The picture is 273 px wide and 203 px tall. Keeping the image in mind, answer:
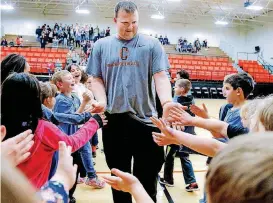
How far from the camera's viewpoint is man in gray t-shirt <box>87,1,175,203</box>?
2361 mm

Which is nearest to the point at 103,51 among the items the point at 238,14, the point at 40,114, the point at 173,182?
the point at 40,114

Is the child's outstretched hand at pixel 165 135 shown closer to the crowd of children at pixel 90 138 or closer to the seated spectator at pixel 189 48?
the crowd of children at pixel 90 138

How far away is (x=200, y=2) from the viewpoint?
22.1m

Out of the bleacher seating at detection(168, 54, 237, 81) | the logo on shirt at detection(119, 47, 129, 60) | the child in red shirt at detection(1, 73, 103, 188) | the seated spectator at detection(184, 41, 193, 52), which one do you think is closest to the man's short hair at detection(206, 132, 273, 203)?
the child in red shirt at detection(1, 73, 103, 188)

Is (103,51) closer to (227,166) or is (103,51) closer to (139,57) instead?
(139,57)

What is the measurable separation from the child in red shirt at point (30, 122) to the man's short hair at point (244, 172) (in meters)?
1.33

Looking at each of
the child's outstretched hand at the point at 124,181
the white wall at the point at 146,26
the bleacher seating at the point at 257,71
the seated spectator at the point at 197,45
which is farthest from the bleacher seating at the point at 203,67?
the child's outstretched hand at the point at 124,181

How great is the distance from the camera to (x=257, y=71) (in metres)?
20.1

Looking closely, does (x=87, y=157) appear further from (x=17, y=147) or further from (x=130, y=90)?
(x=17, y=147)

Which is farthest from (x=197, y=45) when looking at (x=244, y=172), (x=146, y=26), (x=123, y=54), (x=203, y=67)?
(x=244, y=172)

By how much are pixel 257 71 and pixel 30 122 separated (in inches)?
773

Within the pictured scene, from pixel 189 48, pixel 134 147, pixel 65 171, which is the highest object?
pixel 189 48

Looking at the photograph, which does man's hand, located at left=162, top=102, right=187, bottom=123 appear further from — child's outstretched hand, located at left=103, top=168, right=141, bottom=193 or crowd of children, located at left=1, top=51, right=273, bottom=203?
child's outstretched hand, located at left=103, top=168, right=141, bottom=193

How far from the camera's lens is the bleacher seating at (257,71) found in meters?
17.9
